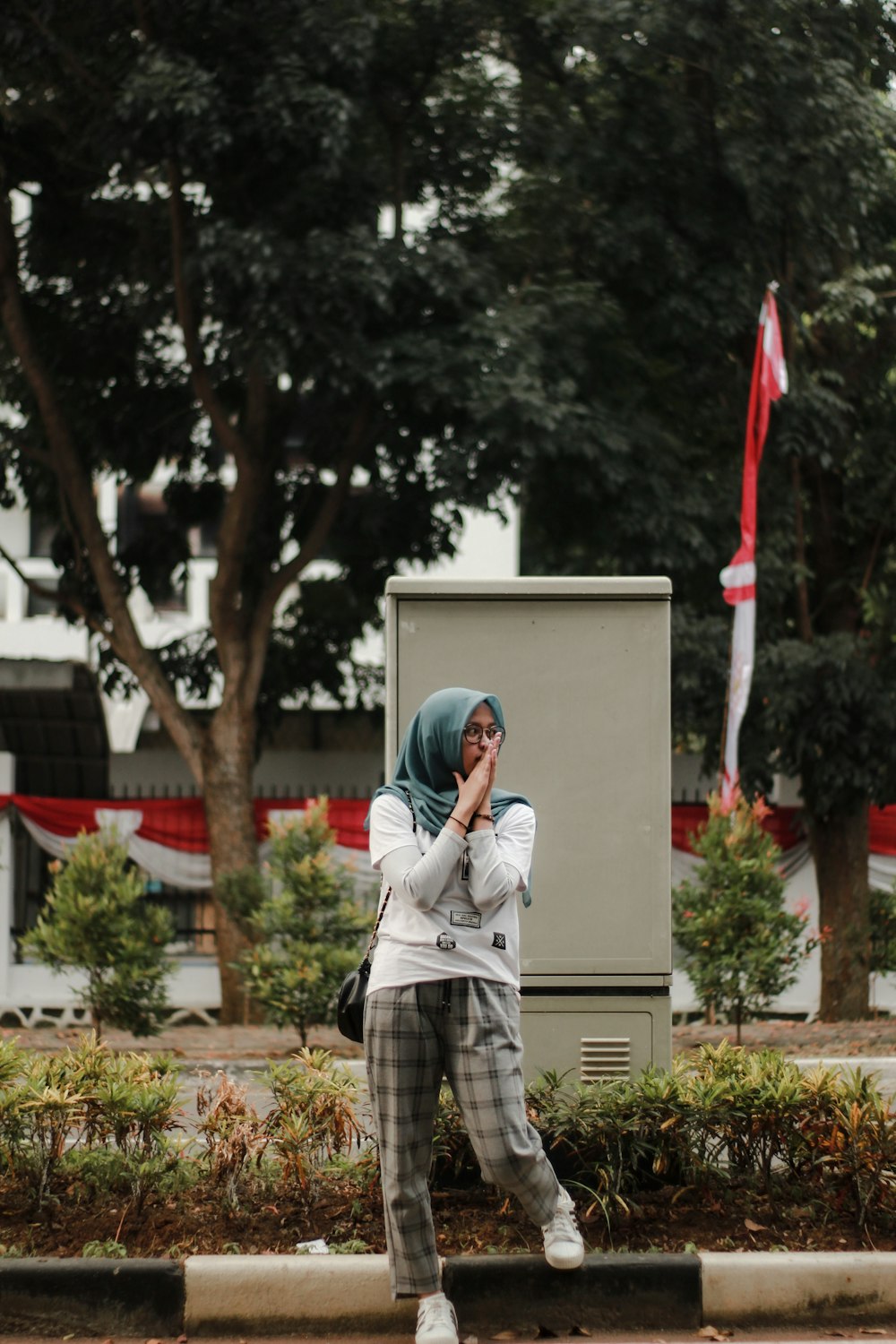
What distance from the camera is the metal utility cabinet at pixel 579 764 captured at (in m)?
4.77

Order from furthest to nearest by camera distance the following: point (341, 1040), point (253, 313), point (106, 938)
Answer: point (341, 1040)
point (253, 313)
point (106, 938)

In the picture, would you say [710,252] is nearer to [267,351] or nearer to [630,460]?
[630,460]

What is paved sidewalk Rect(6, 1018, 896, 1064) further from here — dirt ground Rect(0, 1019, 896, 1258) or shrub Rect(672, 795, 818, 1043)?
dirt ground Rect(0, 1019, 896, 1258)

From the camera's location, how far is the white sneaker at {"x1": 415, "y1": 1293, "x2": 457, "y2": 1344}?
379cm

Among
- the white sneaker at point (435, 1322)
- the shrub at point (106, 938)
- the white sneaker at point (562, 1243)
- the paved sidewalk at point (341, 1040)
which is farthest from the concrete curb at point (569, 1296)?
the shrub at point (106, 938)

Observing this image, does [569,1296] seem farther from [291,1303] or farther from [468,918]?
[468,918]

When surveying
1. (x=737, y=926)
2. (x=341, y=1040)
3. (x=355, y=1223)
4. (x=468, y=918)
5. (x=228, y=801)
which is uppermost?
(x=228, y=801)

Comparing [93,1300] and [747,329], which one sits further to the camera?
[747,329]

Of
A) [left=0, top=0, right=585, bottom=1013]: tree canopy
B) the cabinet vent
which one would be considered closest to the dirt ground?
the cabinet vent

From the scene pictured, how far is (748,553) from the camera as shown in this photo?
10875 mm

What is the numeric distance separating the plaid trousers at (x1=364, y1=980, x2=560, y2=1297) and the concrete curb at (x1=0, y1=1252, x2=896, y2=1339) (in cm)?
32

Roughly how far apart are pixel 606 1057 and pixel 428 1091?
1.07m

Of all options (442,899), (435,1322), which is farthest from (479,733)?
(435,1322)

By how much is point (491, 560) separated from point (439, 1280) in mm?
19815
